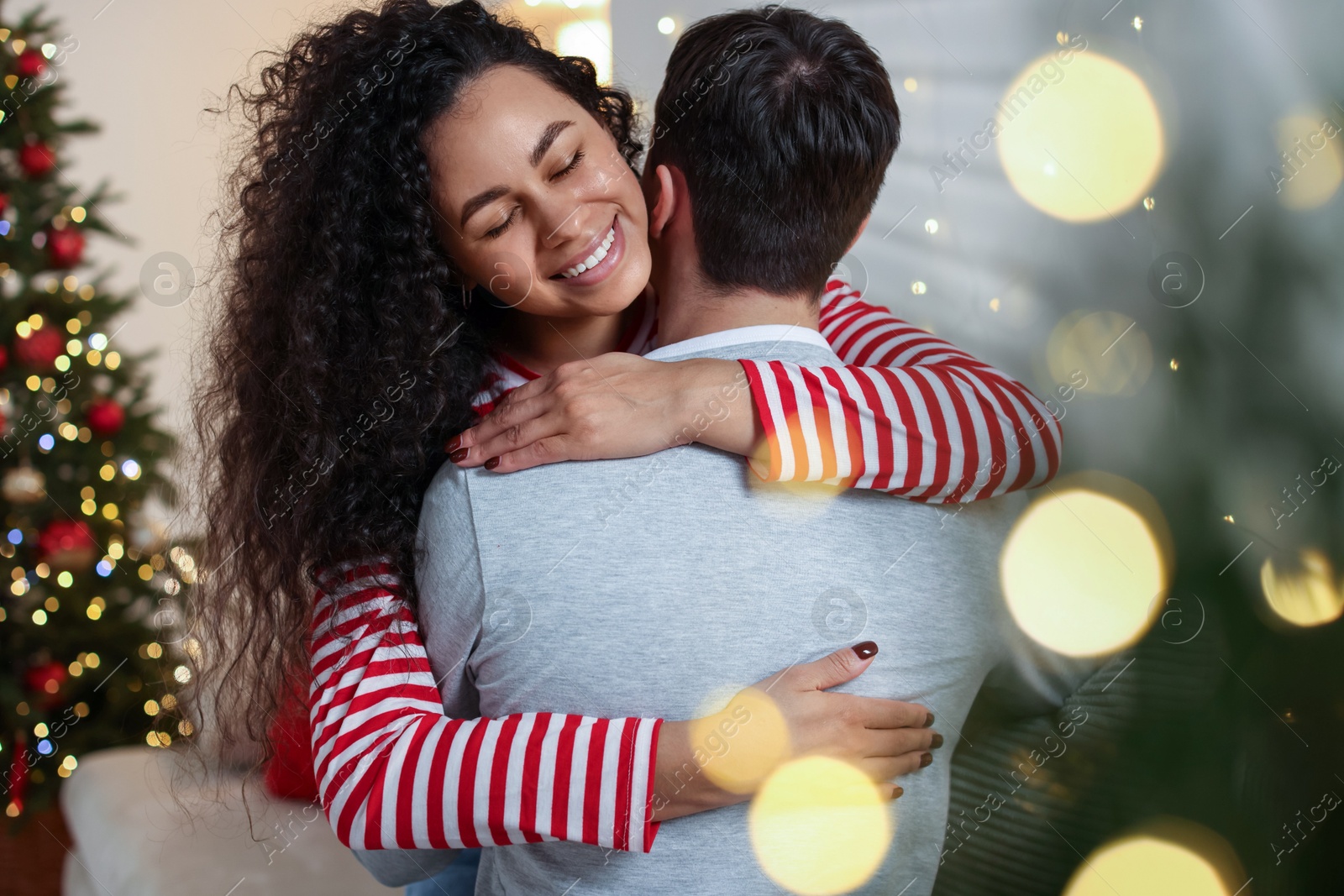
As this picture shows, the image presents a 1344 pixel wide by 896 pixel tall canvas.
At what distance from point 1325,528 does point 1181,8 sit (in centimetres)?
53

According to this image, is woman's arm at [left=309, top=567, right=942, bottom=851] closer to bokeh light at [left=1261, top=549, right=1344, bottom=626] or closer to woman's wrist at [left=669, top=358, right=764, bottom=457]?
woman's wrist at [left=669, top=358, right=764, bottom=457]

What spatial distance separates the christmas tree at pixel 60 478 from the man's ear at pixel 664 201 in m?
Answer: 2.36

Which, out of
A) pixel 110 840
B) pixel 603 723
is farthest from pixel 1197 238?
pixel 110 840

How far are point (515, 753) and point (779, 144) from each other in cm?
71

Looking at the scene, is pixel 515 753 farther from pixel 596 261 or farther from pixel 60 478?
pixel 60 478

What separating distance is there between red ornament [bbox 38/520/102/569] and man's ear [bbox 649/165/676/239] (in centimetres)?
263

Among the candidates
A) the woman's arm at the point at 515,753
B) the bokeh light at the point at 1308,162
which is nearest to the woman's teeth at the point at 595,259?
the woman's arm at the point at 515,753

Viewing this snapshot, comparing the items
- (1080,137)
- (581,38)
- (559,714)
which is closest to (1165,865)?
(559,714)

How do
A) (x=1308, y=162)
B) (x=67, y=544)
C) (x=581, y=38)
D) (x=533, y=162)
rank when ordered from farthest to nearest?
(x=67, y=544)
(x=581, y=38)
(x=533, y=162)
(x=1308, y=162)

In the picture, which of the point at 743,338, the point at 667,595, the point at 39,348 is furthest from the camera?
the point at 39,348

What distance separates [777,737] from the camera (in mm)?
927

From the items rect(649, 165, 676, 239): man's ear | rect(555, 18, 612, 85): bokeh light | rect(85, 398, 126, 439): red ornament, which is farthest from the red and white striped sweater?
rect(85, 398, 126, 439): red ornament

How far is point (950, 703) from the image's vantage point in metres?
1.08

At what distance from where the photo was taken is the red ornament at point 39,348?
287cm
